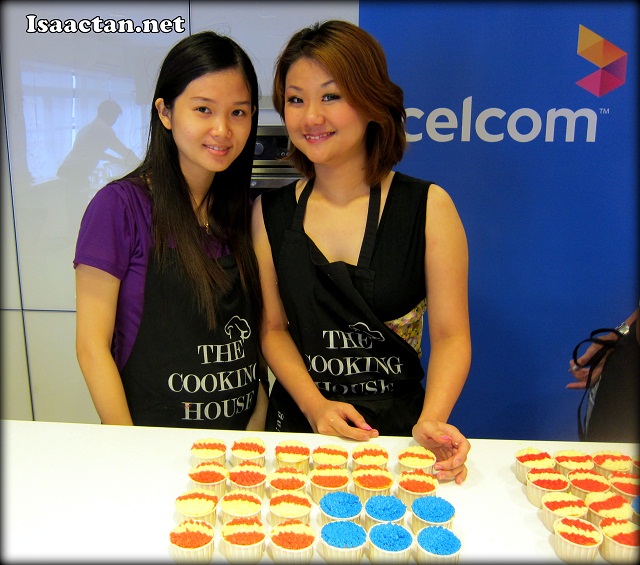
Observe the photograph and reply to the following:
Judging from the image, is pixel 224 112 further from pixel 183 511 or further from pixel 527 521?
pixel 527 521

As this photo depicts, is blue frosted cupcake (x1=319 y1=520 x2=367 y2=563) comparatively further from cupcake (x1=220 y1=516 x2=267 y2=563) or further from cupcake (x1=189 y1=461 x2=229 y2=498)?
cupcake (x1=189 y1=461 x2=229 y2=498)

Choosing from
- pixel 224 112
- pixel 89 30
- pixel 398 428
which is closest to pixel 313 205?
pixel 224 112

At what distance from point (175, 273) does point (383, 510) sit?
0.74 metres

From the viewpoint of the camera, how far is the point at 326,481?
3.36 feet

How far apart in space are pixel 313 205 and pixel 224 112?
33cm

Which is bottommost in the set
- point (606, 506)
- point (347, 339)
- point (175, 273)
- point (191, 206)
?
point (606, 506)

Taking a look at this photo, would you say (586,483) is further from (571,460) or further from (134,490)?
(134,490)

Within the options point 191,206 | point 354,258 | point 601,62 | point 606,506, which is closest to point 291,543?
point 606,506

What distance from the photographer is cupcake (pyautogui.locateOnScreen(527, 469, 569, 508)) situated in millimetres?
975

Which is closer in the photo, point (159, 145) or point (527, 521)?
point (527, 521)

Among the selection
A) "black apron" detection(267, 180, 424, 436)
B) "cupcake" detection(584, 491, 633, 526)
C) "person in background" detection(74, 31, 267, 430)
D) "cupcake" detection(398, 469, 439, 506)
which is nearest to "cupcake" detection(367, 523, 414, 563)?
"cupcake" detection(398, 469, 439, 506)

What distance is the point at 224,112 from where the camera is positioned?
1390 mm

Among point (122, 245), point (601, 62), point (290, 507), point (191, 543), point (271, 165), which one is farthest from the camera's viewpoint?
point (271, 165)

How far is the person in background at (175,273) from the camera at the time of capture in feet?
4.48
